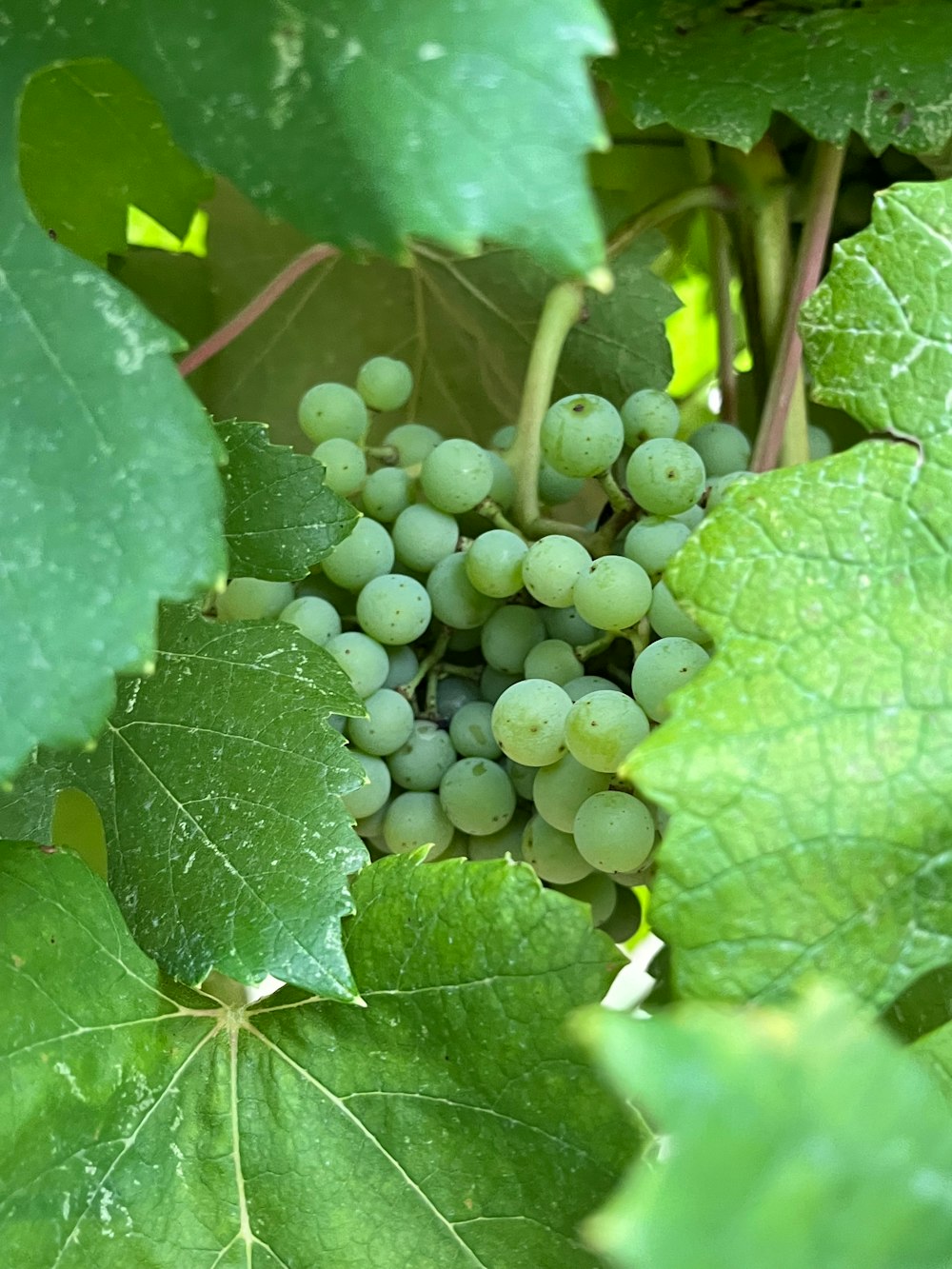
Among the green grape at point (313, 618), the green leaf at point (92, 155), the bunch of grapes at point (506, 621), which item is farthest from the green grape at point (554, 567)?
the green leaf at point (92, 155)

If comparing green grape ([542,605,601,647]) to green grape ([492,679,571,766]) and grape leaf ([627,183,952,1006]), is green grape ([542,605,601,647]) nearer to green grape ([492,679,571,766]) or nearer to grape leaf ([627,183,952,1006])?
green grape ([492,679,571,766])

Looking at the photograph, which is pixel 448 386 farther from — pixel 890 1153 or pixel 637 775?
pixel 890 1153

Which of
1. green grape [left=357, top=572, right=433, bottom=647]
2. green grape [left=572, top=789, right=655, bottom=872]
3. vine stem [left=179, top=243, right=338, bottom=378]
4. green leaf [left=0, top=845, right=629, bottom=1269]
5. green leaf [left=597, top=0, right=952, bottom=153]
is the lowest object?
green leaf [left=0, top=845, right=629, bottom=1269]

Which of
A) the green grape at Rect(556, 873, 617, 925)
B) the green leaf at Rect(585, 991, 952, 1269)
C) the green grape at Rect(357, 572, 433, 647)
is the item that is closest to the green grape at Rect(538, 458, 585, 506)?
the green grape at Rect(357, 572, 433, 647)

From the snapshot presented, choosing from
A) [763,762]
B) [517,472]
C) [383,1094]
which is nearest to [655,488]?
[517,472]

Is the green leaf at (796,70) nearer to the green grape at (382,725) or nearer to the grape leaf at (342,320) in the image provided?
the grape leaf at (342,320)

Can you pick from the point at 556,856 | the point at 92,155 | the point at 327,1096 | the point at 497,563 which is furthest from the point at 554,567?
the point at 92,155

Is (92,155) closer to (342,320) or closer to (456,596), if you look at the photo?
(342,320)
